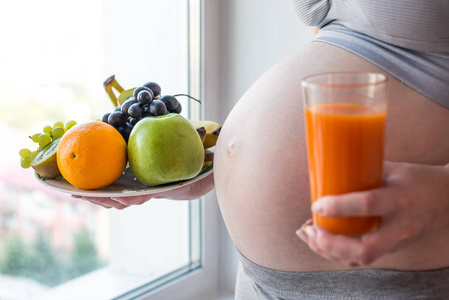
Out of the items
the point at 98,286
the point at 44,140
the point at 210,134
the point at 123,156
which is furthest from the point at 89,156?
the point at 98,286

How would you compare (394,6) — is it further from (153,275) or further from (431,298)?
(153,275)

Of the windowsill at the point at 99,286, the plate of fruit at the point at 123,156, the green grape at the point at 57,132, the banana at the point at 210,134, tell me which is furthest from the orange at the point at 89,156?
the windowsill at the point at 99,286

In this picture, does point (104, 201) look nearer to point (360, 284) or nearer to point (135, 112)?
point (135, 112)

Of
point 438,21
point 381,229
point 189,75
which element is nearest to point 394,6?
point 438,21

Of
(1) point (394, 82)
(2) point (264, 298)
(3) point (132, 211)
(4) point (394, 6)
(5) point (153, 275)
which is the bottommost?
(5) point (153, 275)

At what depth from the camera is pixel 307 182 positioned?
661 mm

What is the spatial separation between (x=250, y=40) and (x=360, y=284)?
3.84 ft

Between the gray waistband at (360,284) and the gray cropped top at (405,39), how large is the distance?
0.80 feet

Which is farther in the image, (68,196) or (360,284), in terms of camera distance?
(68,196)

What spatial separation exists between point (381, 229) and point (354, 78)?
165mm

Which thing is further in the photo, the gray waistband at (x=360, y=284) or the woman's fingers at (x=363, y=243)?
the gray waistband at (x=360, y=284)

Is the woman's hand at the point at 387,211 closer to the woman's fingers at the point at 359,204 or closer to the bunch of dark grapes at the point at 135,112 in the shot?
the woman's fingers at the point at 359,204

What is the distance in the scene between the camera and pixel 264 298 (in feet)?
2.51

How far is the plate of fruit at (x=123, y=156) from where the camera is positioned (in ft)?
2.63
